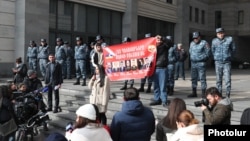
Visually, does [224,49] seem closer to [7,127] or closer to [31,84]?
[31,84]

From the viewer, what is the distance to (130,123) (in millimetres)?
4625

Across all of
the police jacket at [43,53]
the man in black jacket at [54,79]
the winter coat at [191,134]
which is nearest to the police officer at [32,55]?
the police jacket at [43,53]

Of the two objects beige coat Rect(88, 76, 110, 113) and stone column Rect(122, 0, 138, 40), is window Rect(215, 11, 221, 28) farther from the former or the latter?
beige coat Rect(88, 76, 110, 113)

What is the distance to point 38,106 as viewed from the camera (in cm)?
854

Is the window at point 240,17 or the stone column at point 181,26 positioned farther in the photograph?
the window at point 240,17

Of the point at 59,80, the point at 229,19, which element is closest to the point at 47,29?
the point at 59,80

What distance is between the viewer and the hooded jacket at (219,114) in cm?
477

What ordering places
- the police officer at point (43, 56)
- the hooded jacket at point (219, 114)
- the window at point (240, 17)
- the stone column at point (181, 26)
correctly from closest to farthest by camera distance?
the hooded jacket at point (219, 114) < the police officer at point (43, 56) < the stone column at point (181, 26) < the window at point (240, 17)

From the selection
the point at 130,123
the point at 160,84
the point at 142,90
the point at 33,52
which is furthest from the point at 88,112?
the point at 33,52

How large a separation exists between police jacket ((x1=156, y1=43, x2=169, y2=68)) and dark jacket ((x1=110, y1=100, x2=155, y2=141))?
16.1 feet

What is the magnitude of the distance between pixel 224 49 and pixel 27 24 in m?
11.4

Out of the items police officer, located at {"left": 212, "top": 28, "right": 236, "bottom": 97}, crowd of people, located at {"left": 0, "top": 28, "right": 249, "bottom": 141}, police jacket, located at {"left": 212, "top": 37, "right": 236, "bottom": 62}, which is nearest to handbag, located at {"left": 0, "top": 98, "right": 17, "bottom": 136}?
crowd of people, located at {"left": 0, "top": 28, "right": 249, "bottom": 141}

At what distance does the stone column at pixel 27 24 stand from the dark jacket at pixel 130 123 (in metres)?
14.3

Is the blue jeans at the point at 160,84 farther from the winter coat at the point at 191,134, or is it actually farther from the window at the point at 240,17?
the window at the point at 240,17
